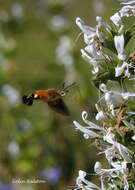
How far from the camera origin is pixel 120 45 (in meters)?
1.58

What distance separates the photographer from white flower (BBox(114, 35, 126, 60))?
158 cm

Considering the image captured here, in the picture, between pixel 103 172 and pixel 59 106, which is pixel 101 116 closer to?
pixel 103 172

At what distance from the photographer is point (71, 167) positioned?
4.54 metres

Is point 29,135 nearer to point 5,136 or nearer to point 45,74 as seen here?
point 5,136

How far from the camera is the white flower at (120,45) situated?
1580 mm

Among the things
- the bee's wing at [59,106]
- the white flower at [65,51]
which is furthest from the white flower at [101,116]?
the white flower at [65,51]

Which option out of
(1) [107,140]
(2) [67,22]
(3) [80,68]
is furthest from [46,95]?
(2) [67,22]

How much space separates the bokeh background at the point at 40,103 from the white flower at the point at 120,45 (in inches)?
79.0

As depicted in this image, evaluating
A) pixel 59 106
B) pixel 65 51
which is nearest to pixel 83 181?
pixel 59 106

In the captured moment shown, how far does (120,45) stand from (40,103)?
8.86 ft

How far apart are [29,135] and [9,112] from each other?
450mm

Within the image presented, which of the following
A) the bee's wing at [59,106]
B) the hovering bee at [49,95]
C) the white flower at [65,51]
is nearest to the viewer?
the hovering bee at [49,95]

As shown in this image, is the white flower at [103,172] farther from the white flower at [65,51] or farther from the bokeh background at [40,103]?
the white flower at [65,51]

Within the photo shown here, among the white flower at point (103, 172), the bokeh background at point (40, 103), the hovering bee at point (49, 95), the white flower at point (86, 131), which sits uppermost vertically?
the bokeh background at point (40, 103)
